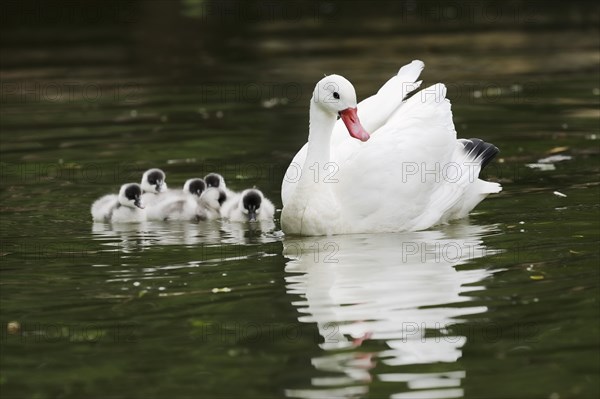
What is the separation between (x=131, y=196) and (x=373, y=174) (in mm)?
2334

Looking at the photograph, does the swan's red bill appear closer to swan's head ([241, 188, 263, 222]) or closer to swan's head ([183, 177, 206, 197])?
swan's head ([241, 188, 263, 222])

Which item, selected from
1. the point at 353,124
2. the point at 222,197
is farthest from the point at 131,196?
the point at 353,124

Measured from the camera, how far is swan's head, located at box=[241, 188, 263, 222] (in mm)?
11317

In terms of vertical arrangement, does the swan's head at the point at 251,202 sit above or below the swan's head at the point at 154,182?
below

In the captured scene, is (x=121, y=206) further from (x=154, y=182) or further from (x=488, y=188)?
(x=488, y=188)

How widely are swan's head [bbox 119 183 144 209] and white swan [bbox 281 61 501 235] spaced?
1353 mm

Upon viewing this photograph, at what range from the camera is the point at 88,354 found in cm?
750

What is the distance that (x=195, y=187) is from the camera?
12.0 m

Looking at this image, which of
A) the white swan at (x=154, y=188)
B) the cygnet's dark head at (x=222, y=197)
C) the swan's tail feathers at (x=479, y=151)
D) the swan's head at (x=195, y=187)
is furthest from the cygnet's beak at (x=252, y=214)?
the swan's tail feathers at (x=479, y=151)

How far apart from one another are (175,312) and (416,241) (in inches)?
106

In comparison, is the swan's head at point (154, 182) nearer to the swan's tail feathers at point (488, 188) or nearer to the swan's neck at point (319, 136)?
the swan's neck at point (319, 136)

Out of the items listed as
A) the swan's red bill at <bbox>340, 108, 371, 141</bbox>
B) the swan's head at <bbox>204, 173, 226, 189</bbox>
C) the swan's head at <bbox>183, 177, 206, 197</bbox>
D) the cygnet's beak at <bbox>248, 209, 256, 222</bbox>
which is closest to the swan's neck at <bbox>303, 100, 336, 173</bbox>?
the swan's red bill at <bbox>340, 108, 371, 141</bbox>

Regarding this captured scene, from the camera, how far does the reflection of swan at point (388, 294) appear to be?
7.20 meters

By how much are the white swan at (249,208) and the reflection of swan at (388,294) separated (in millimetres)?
828
